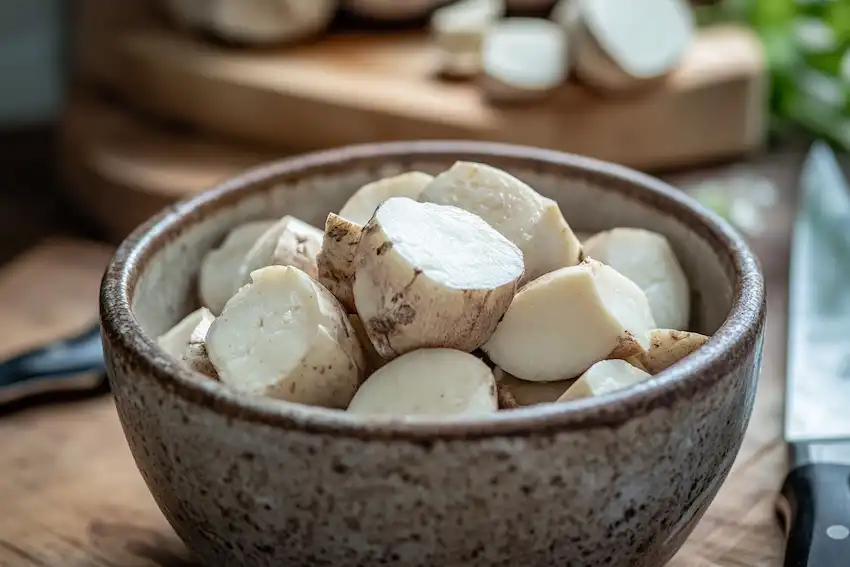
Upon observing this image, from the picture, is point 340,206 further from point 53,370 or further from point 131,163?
point 131,163

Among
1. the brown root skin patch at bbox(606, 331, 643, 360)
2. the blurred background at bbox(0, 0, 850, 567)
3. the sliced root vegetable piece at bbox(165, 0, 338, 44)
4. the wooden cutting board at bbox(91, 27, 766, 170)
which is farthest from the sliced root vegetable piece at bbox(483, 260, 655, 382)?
the sliced root vegetable piece at bbox(165, 0, 338, 44)

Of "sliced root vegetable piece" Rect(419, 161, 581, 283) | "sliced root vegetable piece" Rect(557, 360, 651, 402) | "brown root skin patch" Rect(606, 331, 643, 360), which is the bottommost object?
"brown root skin patch" Rect(606, 331, 643, 360)

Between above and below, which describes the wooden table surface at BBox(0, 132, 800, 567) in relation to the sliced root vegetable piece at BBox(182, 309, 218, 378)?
below

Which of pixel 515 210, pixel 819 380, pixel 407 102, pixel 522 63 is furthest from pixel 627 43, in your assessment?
pixel 515 210

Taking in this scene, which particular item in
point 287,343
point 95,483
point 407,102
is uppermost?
point 287,343

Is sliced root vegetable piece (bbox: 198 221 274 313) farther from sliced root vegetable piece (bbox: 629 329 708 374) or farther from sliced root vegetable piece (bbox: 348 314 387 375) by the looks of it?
sliced root vegetable piece (bbox: 629 329 708 374)

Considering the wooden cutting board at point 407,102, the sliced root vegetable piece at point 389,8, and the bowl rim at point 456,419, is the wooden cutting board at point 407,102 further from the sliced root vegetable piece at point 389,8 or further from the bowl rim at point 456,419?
the bowl rim at point 456,419

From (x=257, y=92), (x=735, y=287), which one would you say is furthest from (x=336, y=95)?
(x=735, y=287)
